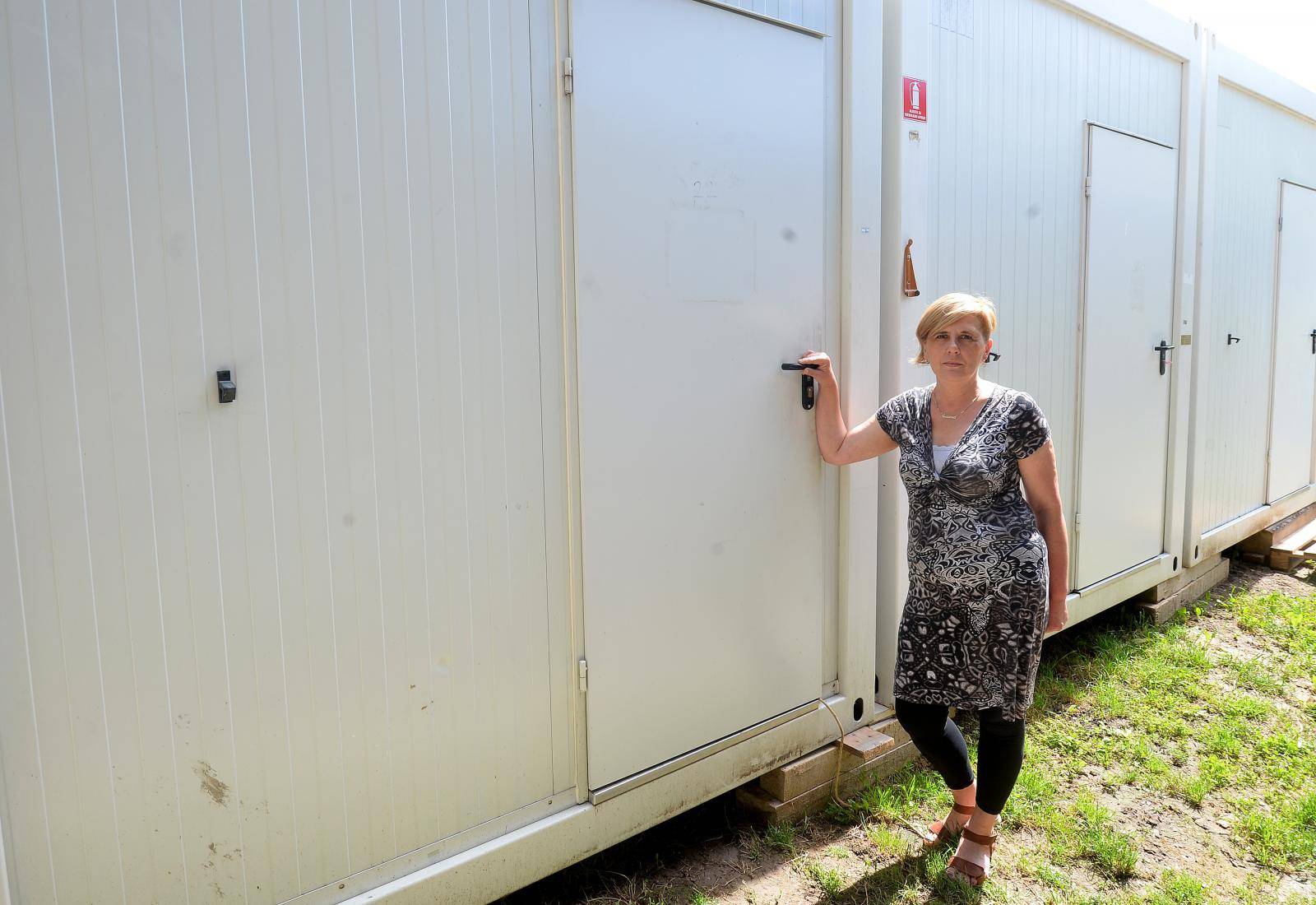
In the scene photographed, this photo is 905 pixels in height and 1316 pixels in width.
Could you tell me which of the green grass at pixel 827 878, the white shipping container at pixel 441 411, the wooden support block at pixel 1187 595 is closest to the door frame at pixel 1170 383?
the wooden support block at pixel 1187 595

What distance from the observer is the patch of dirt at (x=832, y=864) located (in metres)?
2.64

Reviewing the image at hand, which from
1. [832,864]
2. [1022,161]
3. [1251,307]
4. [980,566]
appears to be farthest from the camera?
[1251,307]

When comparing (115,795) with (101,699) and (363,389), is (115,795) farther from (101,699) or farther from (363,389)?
(363,389)

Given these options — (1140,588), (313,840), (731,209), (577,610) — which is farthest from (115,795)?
(1140,588)

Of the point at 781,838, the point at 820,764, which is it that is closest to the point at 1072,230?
the point at 820,764

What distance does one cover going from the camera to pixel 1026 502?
261 centimetres

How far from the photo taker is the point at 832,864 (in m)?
2.79

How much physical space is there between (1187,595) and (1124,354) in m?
1.60

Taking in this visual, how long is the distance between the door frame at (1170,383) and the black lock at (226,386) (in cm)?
361

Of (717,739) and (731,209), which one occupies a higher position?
→ (731,209)

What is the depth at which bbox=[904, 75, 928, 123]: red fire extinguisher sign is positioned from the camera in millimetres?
3211

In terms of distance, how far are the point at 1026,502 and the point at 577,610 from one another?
1260 mm

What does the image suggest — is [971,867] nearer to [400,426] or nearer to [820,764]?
[820,764]

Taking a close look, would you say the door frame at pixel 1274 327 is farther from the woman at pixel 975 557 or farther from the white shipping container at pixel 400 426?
the woman at pixel 975 557
